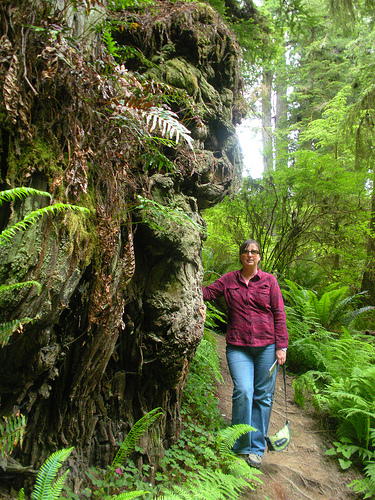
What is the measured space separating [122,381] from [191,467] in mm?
963

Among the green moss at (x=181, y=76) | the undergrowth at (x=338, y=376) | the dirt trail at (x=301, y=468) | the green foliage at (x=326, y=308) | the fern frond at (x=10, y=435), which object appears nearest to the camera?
the fern frond at (x=10, y=435)

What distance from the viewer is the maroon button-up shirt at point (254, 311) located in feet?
10.1

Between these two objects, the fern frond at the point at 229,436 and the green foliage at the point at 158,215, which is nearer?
the green foliage at the point at 158,215

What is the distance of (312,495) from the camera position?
2.79 meters

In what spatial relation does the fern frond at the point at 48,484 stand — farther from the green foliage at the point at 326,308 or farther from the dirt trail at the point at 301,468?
the green foliage at the point at 326,308

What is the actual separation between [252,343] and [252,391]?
1.45 feet

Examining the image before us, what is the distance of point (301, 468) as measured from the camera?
3.10 meters

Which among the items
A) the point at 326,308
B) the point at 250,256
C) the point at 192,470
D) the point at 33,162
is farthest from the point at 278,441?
the point at 326,308

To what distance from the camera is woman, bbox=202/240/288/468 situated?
9.48 feet

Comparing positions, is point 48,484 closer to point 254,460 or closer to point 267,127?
point 254,460

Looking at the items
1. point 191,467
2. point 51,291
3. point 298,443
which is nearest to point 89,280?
point 51,291

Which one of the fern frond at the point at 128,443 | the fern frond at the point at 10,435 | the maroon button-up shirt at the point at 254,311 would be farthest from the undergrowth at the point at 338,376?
the fern frond at the point at 10,435

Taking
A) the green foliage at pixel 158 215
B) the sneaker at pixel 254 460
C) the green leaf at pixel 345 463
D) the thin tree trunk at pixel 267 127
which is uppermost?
the thin tree trunk at pixel 267 127

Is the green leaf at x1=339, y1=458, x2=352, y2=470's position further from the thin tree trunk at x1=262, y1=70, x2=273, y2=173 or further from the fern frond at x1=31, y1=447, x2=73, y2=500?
the thin tree trunk at x1=262, y1=70, x2=273, y2=173
